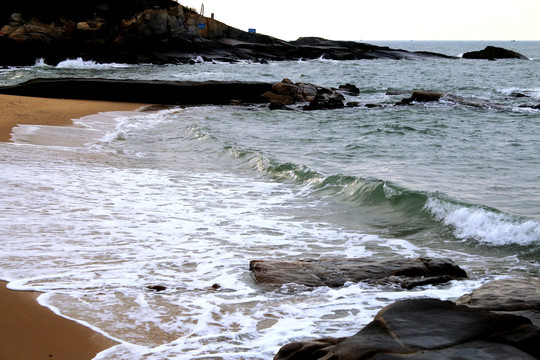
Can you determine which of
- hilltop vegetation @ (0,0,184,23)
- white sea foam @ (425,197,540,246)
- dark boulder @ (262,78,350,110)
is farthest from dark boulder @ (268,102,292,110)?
hilltop vegetation @ (0,0,184,23)

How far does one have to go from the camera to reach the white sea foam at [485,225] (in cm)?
711

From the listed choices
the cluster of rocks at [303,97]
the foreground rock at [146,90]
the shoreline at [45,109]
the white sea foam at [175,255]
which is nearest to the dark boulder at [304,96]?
the cluster of rocks at [303,97]

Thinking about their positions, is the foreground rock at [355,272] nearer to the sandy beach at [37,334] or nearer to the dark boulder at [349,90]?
the sandy beach at [37,334]

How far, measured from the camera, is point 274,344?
4094mm

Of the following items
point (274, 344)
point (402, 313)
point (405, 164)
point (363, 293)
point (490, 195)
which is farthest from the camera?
point (405, 164)

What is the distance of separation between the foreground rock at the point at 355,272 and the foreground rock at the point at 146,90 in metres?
20.1

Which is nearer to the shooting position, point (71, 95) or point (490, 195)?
point (490, 195)

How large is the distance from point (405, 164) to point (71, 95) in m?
16.1

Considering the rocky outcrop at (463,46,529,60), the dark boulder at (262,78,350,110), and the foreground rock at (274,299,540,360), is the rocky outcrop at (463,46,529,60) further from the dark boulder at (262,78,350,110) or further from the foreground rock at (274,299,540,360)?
the foreground rock at (274,299,540,360)

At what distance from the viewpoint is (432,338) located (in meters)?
3.12

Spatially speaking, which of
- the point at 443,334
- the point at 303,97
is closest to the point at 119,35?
the point at 303,97

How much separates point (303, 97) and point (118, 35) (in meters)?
31.8

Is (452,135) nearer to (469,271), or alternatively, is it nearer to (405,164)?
(405,164)

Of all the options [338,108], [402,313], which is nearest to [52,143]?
[402,313]
